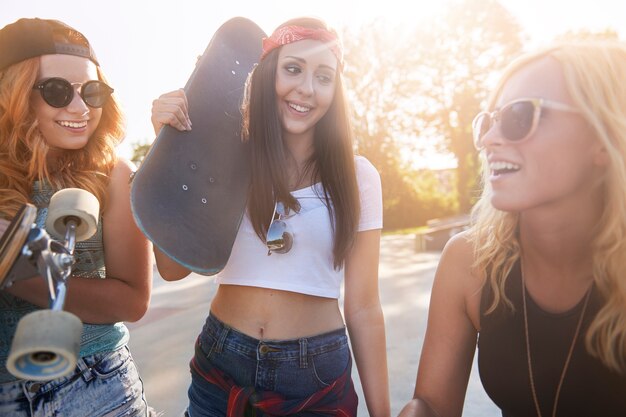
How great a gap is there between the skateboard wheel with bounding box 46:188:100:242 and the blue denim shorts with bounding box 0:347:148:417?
754 millimetres

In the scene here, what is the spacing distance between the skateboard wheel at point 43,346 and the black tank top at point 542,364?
1276 mm

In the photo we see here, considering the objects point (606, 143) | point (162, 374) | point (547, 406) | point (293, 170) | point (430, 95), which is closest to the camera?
point (606, 143)

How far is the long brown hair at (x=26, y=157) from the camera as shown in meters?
1.70

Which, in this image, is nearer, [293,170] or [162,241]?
[162,241]

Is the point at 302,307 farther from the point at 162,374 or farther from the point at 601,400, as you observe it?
the point at 162,374

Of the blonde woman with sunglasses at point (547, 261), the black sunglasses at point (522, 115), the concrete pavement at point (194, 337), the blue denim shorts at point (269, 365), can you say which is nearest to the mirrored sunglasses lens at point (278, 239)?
the blue denim shorts at point (269, 365)

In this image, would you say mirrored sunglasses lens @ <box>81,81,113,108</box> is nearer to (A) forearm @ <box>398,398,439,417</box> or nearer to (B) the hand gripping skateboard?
(B) the hand gripping skateboard

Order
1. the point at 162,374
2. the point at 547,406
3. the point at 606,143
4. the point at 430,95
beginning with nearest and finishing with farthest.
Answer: the point at 606,143 → the point at 547,406 → the point at 162,374 → the point at 430,95

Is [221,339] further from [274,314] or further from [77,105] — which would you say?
[77,105]

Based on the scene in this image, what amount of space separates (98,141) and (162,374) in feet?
9.13

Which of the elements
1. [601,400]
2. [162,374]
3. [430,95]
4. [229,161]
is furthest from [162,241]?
[430,95]

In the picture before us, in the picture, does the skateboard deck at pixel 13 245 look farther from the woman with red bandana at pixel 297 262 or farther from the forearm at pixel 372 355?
the forearm at pixel 372 355

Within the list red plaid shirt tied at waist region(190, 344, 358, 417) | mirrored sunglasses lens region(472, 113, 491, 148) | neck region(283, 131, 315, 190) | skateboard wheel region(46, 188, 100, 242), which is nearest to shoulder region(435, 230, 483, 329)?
mirrored sunglasses lens region(472, 113, 491, 148)

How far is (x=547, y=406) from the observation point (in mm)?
1536
